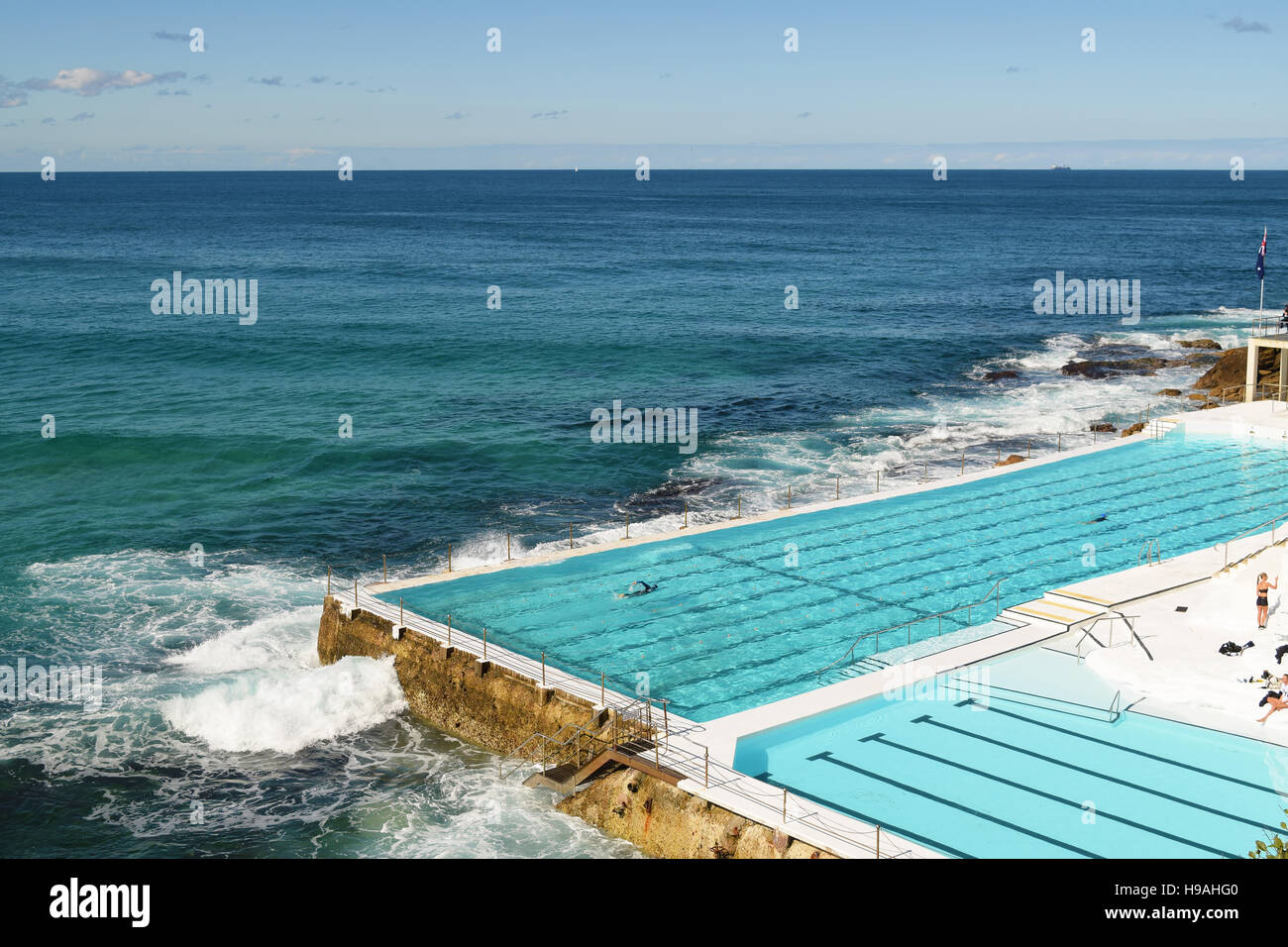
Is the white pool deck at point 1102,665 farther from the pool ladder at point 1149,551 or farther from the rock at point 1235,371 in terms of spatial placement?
the rock at point 1235,371

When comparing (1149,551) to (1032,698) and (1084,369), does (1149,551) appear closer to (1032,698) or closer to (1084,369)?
(1032,698)

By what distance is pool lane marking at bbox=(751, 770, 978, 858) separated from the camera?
15.2 m

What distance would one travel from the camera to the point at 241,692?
22.9 metres

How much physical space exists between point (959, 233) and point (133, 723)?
4934 inches

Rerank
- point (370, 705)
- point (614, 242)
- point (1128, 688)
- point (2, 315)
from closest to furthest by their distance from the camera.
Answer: point (1128, 688) → point (370, 705) → point (2, 315) → point (614, 242)

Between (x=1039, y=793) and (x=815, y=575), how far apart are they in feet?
31.9

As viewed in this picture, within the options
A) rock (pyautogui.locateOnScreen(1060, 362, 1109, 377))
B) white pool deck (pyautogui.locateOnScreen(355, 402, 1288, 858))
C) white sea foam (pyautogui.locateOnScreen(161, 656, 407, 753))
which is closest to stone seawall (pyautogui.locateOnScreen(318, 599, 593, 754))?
white pool deck (pyautogui.locateOnScreen(355, 402, 1288, 858))

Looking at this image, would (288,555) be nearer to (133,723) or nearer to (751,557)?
(133,723)

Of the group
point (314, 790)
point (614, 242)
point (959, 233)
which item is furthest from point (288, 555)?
point (959, 233)

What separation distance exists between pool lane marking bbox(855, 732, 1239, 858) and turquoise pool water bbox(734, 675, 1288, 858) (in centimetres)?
2

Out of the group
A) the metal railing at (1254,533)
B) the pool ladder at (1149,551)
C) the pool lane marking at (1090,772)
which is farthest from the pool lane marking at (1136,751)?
the pool ladder at (1149,551)

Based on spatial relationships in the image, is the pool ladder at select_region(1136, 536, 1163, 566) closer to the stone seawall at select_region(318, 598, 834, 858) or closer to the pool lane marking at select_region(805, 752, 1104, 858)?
the pool lane marking at select_region(805, 752, 1104, 858)

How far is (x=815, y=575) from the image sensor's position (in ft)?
84.9
